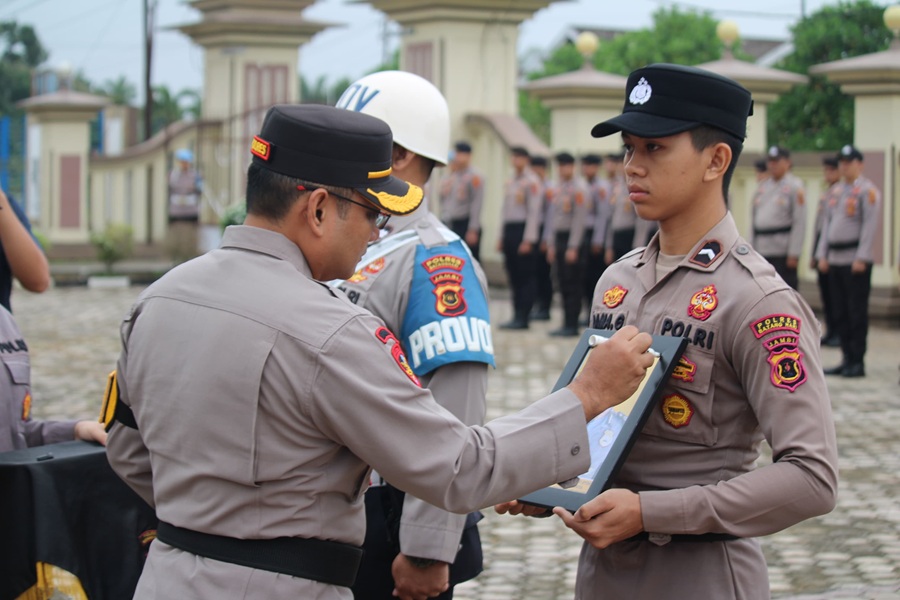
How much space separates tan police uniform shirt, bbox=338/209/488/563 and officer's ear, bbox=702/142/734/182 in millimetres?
837

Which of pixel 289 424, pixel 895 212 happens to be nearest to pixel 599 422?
pixel 289 424

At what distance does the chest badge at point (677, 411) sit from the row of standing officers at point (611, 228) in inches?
284

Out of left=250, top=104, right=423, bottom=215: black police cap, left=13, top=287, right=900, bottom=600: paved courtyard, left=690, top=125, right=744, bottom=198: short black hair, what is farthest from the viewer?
left=13, top=287, right=900, bottom=600: paved courtyard

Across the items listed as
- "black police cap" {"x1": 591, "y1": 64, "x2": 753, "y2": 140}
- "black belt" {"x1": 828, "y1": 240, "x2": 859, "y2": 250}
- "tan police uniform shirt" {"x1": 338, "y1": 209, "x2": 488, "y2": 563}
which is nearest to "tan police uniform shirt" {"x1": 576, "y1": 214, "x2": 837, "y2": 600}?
"black police cap" {"x1": 591, "y1": 64, "x2": 753, "y2": 140}

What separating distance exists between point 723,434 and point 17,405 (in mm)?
1940

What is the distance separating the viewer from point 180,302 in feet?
7.80

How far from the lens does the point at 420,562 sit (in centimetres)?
313

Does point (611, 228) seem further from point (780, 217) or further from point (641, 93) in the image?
point (641, 93)

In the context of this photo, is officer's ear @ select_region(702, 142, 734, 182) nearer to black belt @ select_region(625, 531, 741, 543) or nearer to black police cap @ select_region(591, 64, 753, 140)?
black police cap @ select_region(591, 64, 753, 140)

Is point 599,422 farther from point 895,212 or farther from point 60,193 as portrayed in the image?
point 60,193

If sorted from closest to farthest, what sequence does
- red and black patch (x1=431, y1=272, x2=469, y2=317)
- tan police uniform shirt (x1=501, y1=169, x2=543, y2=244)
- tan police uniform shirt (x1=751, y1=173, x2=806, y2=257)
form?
red and black patch (x1=431, y1=272, x2=469, y2=317), tan police uniform shirt (x1=751, y1=173, x2=806, y2=257), tan police uniform shirt (x1=501, y1=169, x2=543, y2=244)

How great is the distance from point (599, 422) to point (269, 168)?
85 centimetres

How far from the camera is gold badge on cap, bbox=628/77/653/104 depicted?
2707 mm

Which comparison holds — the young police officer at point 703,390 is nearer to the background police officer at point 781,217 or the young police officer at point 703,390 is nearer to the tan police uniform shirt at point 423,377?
the tan police uniform shirt at point 423,377
